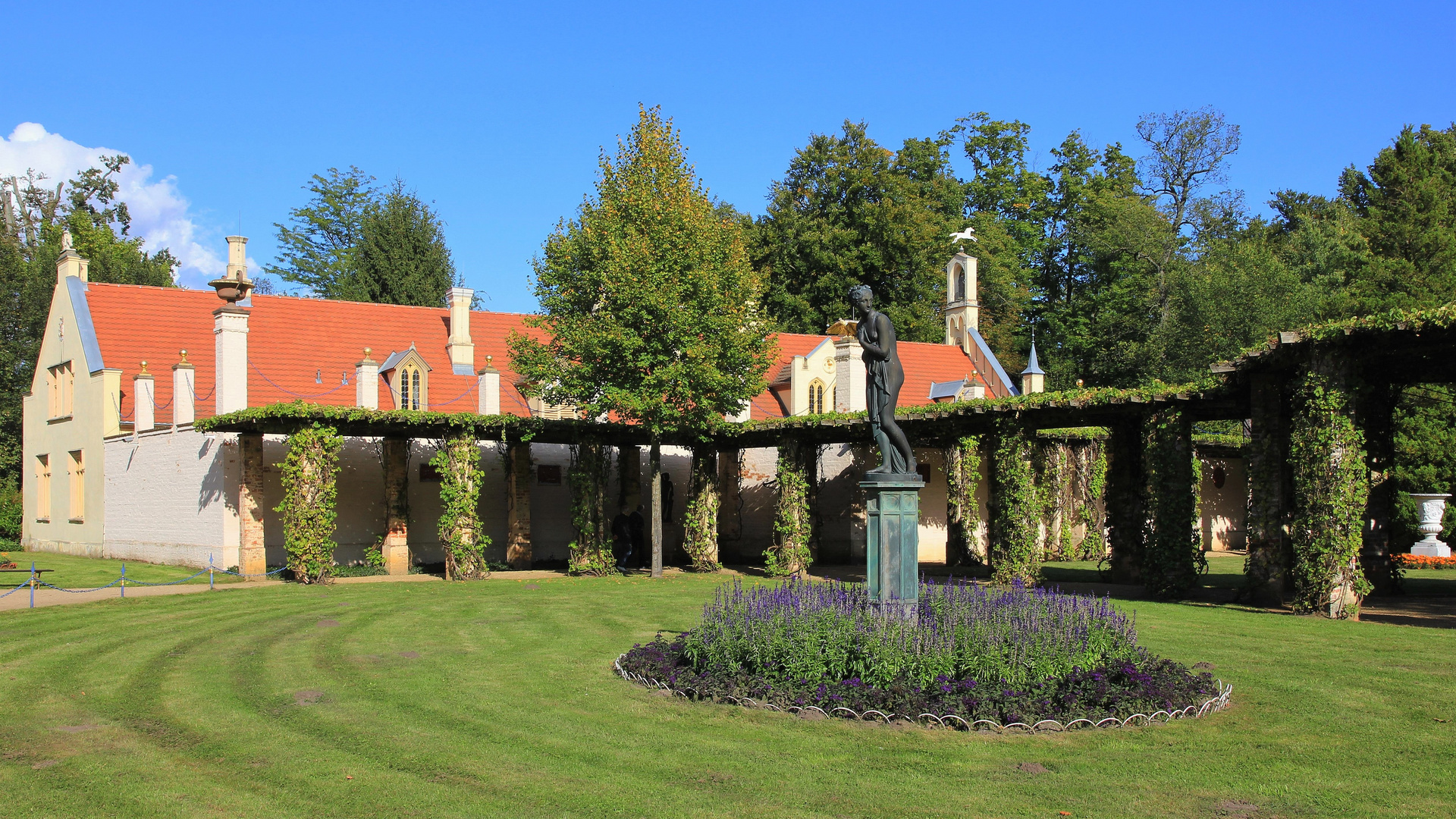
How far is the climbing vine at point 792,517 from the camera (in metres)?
25.5

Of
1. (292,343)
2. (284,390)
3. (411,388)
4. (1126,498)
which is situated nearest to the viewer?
(1126,498)

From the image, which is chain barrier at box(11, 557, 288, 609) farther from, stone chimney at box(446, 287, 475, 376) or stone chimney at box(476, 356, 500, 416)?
stone chimney at box(446, 287, 475, 376)

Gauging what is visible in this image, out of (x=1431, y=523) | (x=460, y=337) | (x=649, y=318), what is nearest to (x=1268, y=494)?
(x=649, y=318)

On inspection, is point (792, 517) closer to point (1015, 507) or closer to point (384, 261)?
point (1015, 507)

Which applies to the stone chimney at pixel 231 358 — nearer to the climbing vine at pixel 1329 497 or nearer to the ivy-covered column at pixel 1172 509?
the ivy-covered column at pixel 1172 509

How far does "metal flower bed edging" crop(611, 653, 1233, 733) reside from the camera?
29.7 ft

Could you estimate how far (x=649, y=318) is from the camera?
23.6 metres

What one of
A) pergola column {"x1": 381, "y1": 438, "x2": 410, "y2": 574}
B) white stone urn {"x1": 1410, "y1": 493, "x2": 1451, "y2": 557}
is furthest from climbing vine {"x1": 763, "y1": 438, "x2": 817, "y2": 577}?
white stone urn {"x1": 1410, "y1": 493, "x2": 1451, "y2": 557}

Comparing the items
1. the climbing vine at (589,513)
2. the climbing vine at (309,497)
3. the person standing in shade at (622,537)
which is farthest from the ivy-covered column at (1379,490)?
the climbing vine at (309,497)

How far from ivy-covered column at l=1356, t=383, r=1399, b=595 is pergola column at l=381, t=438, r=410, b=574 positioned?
21396 millimetres

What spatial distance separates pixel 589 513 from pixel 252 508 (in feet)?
26.3

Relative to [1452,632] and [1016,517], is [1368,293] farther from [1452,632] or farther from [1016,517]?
[1452,632]

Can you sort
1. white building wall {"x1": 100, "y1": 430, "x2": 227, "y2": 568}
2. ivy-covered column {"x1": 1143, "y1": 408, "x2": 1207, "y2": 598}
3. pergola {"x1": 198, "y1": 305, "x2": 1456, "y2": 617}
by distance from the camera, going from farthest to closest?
white building wall {"x1": 100, "y1": 430, "x2": 227, "y2": 568} < ivy-covered column {"x1": 1143, "y1": 408, "x2": 1207, "y2": 598} < pergola {"x1": 198, "y1": 305, "x2": 1456, "y2": 617}

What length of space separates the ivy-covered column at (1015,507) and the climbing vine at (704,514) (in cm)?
821
